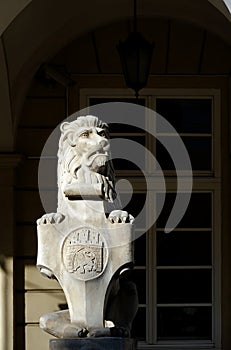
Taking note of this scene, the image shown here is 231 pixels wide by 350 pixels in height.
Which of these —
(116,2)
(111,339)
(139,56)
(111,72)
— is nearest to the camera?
(111,339)

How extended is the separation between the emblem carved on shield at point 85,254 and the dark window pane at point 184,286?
4008 millimetres

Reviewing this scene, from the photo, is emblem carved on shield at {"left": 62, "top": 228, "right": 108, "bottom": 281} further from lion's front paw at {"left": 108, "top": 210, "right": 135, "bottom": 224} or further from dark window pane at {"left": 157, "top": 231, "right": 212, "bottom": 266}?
dark window pane at {"left": 157, "top": 231, "right": 212, "bottom": 266}

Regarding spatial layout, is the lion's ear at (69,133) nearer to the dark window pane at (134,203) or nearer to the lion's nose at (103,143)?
the lion's nose at (103,143)

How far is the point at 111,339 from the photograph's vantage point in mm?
6340

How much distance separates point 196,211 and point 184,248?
381 mm

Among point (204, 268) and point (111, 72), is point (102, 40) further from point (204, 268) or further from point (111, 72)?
point (204, 268)

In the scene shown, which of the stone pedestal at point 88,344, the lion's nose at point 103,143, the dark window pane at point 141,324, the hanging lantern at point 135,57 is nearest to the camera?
the stone pedestal at point 88,344

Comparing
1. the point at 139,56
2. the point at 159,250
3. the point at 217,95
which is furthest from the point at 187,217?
the point at 139,56

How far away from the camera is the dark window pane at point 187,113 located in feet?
34.0

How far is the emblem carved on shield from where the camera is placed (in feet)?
20.9

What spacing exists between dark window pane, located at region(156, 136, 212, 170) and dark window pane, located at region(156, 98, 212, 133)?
10 centimetres

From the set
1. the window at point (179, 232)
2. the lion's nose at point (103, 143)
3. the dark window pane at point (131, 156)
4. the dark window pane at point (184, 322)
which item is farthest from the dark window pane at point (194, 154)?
the lion's nose at point (103, 143)

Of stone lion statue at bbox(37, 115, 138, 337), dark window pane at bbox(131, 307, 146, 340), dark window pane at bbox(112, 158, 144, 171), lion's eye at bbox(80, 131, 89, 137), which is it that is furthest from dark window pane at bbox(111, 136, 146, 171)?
lion's eye at bbox(80, 131, 89, 137)

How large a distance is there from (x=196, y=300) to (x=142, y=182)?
1261mm
